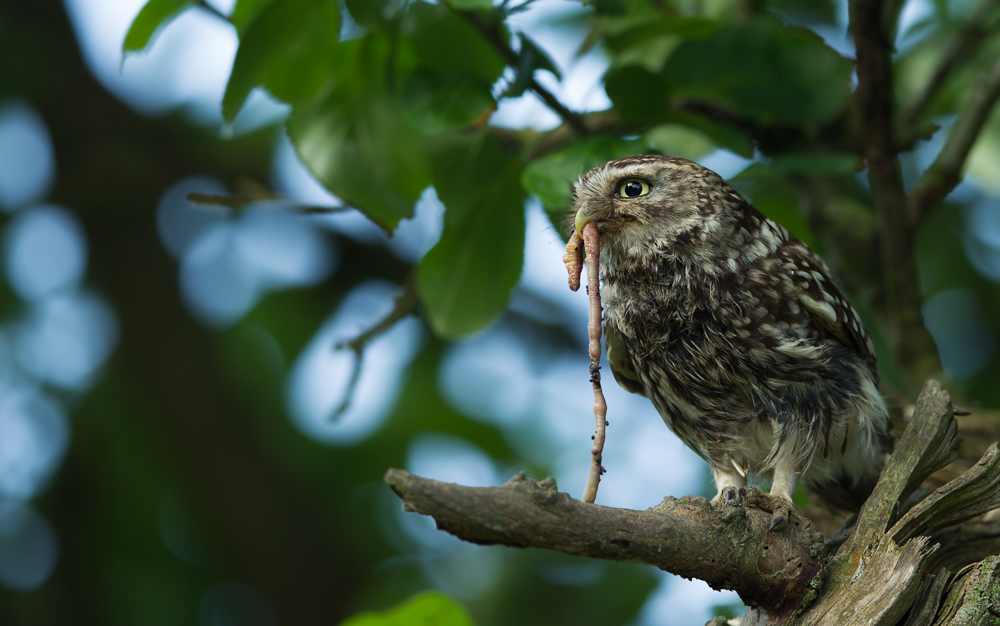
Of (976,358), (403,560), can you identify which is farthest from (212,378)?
(976,358)

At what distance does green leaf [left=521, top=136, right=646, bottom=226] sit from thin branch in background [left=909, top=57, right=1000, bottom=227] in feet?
4.56

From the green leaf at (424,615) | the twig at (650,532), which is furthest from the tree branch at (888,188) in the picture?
the green leaf at (424,615)

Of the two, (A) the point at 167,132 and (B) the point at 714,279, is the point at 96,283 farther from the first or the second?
(B) the point at 714,279

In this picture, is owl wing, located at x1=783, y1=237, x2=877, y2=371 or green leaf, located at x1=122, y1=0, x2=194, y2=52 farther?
owl wing, located at x1=783, y1=237, x2=877, y2=371

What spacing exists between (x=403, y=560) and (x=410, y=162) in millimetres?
4470

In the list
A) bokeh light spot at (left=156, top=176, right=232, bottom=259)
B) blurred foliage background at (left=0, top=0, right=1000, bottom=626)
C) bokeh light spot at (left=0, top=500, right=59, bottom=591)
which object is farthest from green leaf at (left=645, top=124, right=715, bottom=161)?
bokeh light spot at (left=0, top=500, right=59, bottom=591)

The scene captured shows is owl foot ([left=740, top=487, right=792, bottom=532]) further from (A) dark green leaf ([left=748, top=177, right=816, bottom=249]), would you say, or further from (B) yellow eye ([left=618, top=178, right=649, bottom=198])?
(A) dark green leaf ([left=748, top=177, right=816, bottom=249])

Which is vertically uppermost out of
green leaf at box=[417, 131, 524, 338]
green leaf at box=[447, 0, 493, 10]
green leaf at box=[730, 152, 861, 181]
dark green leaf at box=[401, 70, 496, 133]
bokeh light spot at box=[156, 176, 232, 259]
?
green leaf at box=[447, 0, 493, 10]

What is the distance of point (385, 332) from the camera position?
3377 millimetres

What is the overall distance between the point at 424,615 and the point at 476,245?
1152 mm

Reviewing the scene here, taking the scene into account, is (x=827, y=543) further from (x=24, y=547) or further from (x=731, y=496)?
(x=24, y=547)

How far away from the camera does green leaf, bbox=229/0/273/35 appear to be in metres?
2.46

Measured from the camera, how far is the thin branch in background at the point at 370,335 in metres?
3.01

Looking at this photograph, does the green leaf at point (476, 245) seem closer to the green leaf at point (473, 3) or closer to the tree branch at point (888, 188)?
the green leaf at point (473, 3)
